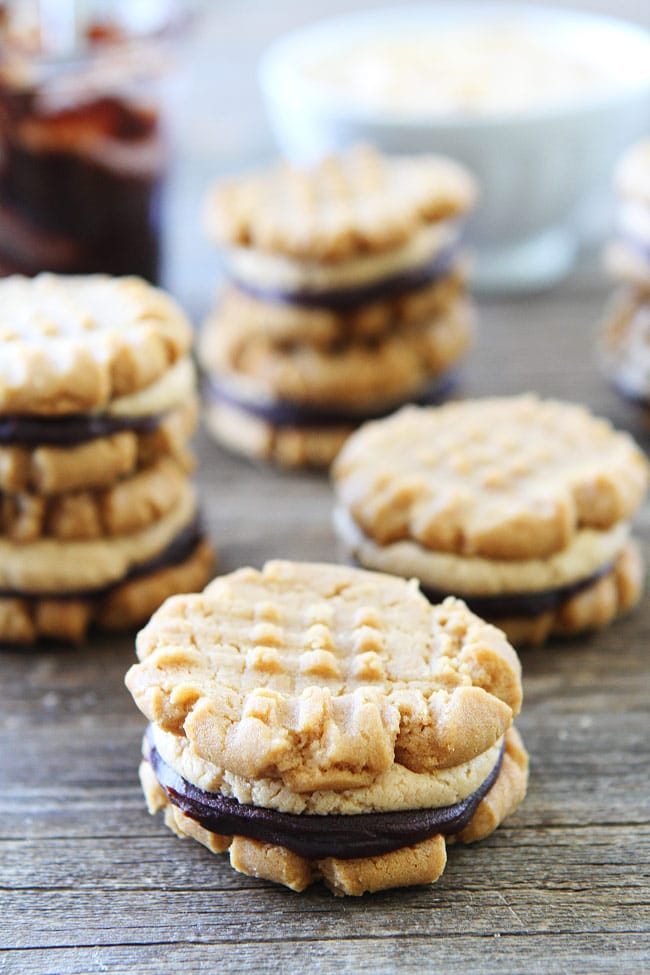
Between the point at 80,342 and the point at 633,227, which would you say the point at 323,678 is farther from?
the point at 633,227

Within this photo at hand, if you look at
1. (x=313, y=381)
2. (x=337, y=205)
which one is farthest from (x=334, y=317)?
(x=337, y=205)

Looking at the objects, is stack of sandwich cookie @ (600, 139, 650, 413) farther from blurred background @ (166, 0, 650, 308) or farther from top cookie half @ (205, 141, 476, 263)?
blurred background @ (166, 0, 650, 308)

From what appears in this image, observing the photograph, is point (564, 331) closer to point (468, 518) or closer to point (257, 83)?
point (468, 518)

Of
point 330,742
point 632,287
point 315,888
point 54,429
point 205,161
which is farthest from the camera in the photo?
point 205,161

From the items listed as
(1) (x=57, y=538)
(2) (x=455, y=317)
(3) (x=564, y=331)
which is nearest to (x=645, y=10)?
(3) (x=564, y=331)

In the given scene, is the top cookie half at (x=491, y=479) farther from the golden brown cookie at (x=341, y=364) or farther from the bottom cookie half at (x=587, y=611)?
the golden brown cookie at (x=341, y=364)
